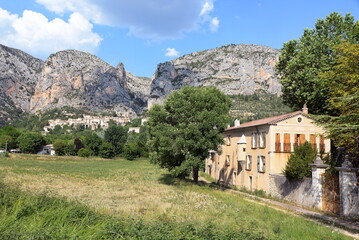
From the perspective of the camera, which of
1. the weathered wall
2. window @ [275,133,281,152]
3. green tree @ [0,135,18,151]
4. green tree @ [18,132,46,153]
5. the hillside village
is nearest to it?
the hillside village

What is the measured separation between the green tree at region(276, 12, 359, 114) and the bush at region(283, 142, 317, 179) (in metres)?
7.15

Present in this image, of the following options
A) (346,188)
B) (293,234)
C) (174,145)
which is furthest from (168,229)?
(174,145)

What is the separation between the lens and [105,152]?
99.3 metres

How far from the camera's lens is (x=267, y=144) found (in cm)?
2873

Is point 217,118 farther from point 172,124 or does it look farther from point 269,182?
point 269,182

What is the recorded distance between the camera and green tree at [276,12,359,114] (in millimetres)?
28797

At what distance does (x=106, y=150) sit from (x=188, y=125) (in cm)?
7556

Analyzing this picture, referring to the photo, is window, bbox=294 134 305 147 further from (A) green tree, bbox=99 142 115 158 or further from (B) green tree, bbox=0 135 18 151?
(B) green tree, bbox=0 135 18 151

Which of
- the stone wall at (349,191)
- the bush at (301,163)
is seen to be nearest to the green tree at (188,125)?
the bush at (301,163)

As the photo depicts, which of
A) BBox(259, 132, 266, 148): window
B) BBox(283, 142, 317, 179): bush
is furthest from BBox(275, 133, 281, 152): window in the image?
BBox(283, 142, 317, 179): bush

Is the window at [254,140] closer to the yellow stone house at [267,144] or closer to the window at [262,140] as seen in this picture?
the yellow stone house at [267,144]

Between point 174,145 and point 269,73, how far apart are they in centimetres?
17721

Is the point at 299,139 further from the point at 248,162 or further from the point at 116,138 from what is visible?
the point at 116,138

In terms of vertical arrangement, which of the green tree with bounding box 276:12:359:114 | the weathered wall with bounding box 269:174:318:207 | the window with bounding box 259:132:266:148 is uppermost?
the green tree with bounding box 276:12:359:114
